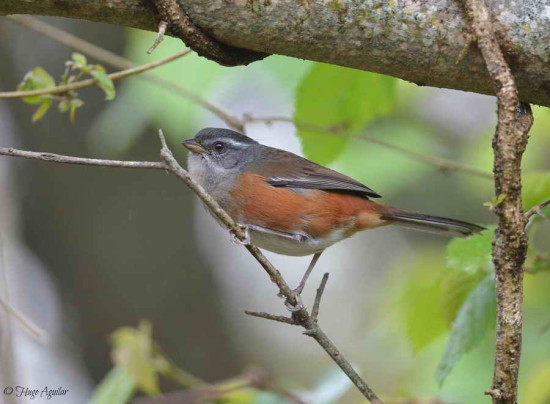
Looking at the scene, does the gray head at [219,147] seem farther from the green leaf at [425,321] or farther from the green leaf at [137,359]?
the green leaf at [425,321]

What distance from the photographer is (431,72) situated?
8.54 ft

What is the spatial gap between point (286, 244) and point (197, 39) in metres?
1.74

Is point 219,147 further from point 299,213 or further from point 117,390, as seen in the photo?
point 117,390

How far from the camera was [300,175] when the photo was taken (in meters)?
4.48

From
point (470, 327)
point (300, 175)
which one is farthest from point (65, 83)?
point (470, 327)

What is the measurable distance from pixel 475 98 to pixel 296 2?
7.68m

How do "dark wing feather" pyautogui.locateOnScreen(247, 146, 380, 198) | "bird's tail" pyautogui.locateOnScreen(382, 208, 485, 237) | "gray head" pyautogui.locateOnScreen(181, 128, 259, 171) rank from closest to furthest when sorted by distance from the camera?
"bird's tail" pyautogui.locateOnScreen(382, 208, 485, 237) < "dark wing feather" pyautogui.locateOnScreen(247, 146, 380, 198) < "gray head" pyautogui.locateOnScreen(181, 128, 259, 171)

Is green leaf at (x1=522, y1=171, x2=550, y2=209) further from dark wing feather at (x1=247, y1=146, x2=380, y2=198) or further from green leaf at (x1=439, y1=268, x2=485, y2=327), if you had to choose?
dark wing feather at (x1=247, y1=146, x2=380, y2=198)

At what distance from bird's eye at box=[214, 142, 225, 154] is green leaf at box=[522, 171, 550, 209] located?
6.45ft

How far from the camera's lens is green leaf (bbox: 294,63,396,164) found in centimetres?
364

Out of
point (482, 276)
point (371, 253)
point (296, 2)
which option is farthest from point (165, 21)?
point (371, 253)

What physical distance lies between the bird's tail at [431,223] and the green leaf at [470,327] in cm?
84

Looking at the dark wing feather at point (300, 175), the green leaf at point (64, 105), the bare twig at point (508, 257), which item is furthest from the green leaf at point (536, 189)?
the green leaf at point (64, 105)

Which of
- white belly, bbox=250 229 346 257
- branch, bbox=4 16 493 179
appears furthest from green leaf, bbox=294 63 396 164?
white belly, bbox=250 229 346 257
